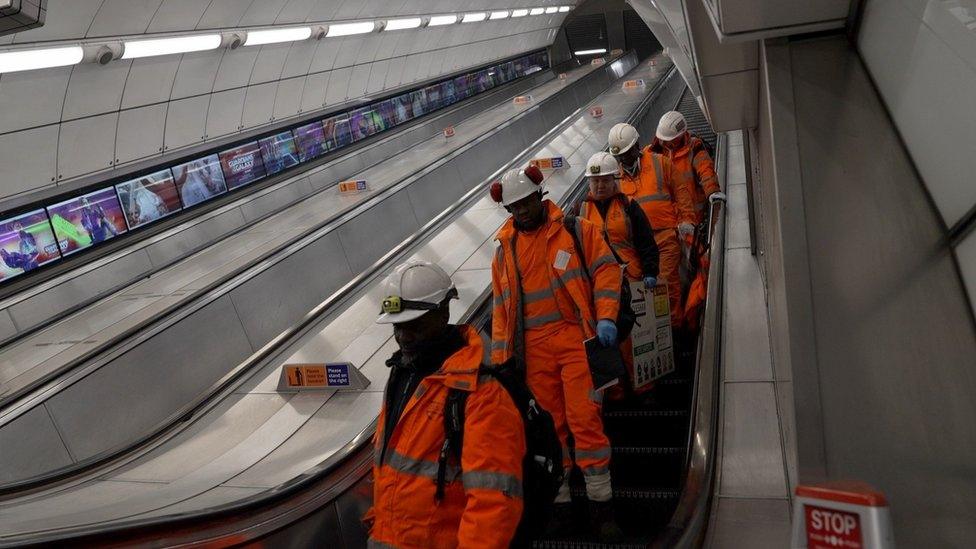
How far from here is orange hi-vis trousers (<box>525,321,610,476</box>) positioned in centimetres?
386

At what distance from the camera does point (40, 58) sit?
820cm

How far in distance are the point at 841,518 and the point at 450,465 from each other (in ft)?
5.47

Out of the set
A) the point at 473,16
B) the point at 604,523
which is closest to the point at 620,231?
the point at 604,523

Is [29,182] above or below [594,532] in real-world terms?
above

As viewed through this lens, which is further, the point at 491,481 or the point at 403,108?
the point at 403,108

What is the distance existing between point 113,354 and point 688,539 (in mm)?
5183

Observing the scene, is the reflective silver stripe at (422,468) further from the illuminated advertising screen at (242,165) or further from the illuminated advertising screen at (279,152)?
the illuminated advertising screen at (279,152)

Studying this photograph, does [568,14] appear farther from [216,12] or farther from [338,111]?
[216,12]

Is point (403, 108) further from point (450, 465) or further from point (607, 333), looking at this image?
point (450, 465)

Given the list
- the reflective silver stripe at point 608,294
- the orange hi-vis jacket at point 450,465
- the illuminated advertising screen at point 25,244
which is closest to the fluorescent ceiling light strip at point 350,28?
the illuminated advertising screen at point 25,244

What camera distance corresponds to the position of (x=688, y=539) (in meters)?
3.05

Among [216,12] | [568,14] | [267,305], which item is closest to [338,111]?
[216,12]

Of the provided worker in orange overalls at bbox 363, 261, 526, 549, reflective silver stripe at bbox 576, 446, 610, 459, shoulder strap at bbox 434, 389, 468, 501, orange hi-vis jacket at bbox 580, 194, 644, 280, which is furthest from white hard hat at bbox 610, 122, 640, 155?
shoulder strap at bbox 434, 389, 468, 501

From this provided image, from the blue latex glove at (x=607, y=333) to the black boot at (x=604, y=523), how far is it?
0.77m
